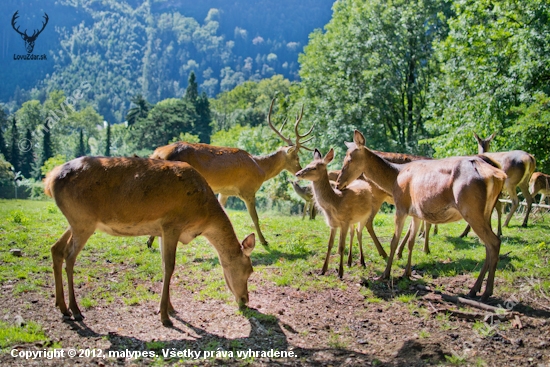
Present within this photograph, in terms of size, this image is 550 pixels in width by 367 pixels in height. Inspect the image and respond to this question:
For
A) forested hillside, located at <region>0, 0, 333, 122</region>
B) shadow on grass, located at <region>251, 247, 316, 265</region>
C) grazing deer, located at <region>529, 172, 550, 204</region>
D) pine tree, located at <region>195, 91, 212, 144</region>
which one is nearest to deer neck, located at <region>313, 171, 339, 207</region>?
shadow on grass, located at <region>251, 247, 316, 265</region>

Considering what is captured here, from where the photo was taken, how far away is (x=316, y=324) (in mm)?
5734

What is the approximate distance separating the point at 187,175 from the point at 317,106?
21123 millimetres

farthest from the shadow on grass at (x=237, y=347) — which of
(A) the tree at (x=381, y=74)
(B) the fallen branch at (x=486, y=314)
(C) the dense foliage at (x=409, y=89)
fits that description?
(A) the tree at (x=381, y=74)

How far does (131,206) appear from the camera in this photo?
5.45 meters

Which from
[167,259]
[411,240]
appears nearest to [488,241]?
[411,240]

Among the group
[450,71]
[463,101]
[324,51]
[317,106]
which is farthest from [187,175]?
[324,51]

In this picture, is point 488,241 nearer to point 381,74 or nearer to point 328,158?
point 328,158

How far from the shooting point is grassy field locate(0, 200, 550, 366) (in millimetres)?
6500

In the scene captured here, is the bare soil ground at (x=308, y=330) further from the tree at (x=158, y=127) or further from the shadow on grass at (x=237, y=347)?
the tree at (x=158, y=127)

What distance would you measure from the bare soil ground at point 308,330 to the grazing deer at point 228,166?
129 inches

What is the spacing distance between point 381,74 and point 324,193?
18.4m

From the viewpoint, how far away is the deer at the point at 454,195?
6.12 m

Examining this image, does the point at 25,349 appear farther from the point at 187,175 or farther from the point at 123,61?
the point at 123,61

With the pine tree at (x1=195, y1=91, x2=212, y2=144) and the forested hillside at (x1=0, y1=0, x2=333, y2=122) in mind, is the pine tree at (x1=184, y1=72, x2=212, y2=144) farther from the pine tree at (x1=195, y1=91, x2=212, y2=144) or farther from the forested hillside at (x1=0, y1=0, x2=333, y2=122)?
the forested hillside at (x1=0, y1=0, x2=333, y2=122)
